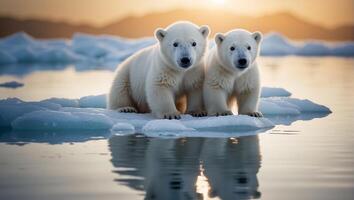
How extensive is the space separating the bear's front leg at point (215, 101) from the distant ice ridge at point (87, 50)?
21720 millimetres

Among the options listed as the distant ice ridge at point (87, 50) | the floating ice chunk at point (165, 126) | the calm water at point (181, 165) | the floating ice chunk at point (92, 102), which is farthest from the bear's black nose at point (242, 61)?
the distant ice ridge at point (87, 50)

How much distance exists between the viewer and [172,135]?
244 inches

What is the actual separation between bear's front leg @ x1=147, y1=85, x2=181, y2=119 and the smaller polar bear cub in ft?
1.13

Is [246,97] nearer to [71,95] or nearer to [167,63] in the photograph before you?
[167,63]

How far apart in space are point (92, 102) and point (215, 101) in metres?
2.77

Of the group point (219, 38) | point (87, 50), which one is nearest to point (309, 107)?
point (219, 38)

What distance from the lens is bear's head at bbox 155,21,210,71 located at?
6652 millimetres

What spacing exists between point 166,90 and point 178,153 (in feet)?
6.21

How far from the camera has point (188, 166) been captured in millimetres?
4578

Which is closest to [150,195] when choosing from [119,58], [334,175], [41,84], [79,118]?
[334,175]

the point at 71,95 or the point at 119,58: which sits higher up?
the point at 119,58

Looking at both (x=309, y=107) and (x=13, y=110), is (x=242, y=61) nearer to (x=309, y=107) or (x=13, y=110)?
(x=309, y=107)

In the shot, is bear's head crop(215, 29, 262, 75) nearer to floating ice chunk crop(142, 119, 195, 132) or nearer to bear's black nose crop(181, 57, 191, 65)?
bear's black nose crop(181, 57, 191, 65)

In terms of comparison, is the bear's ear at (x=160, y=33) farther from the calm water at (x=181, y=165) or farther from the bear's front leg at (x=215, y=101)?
the calm water at (x=181, y=165)
